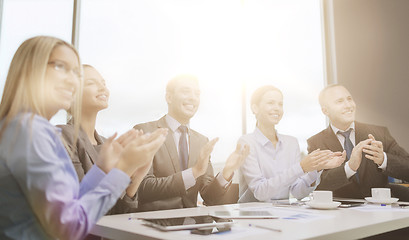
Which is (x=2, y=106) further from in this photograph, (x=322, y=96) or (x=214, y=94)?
(x=214, y=94)


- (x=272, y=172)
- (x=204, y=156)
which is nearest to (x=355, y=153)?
(x=272, y=172)

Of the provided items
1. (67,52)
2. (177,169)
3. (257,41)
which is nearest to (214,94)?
(257,41)

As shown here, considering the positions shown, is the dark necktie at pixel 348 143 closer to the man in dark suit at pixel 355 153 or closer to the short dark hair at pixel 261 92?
the man in dark suit at pixel 355 153

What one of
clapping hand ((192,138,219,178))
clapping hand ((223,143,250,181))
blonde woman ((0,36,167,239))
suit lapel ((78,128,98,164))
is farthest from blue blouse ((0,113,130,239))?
clapping hand ((223,143,250,181))

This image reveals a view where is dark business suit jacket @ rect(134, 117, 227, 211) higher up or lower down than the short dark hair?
lower down

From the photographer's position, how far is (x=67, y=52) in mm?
1009

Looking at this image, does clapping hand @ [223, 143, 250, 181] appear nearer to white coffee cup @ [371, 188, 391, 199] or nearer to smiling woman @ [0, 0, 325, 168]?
white coffee cup @ [371, 188, 391, 199]

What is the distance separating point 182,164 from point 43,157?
1588mm

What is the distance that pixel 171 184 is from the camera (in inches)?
78.7

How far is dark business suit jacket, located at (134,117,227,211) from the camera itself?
2014 mm

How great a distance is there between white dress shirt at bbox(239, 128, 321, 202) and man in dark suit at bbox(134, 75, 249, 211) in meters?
0.30

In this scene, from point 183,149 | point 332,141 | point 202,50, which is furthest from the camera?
point 202,50

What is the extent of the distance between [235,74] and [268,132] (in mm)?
1510

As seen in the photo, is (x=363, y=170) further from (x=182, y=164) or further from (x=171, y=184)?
(x=171, y=184)
